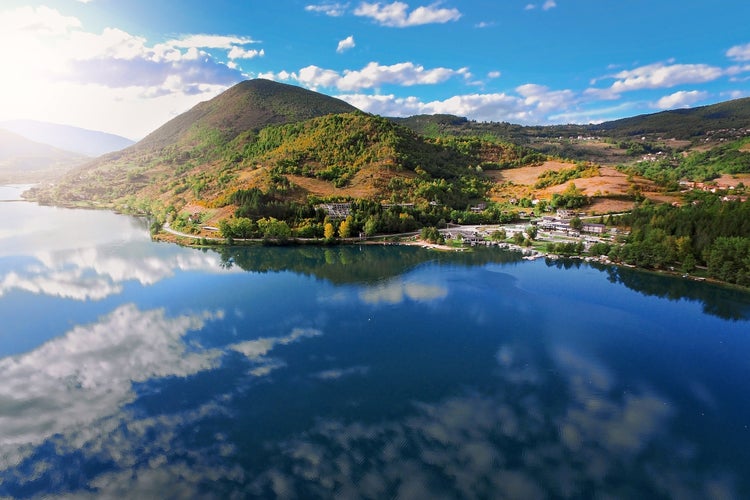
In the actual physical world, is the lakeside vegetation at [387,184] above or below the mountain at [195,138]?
below

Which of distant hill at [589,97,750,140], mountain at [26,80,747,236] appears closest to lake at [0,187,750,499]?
mountain at [26,80,747,236]

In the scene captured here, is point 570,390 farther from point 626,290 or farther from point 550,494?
point 626,290

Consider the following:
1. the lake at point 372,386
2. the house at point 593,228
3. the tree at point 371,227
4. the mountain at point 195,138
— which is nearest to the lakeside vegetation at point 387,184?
the tree at point 371,227

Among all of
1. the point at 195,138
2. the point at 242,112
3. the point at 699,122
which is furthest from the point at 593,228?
the point at 699,122

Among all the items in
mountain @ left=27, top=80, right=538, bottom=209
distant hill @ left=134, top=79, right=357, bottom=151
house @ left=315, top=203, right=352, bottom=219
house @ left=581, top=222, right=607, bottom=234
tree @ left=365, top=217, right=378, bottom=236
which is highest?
distant hill @ left=134, top=79, right=357, bottom=151

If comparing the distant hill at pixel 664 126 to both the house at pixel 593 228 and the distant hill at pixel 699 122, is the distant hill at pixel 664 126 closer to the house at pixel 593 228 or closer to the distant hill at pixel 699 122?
the distant hill at pixel 699 122

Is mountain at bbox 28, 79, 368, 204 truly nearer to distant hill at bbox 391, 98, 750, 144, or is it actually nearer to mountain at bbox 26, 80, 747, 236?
mountain at bbox 26, 80, 747, 236

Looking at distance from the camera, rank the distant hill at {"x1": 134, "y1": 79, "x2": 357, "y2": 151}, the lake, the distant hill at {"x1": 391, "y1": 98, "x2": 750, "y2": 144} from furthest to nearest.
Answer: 1. the distant hill at {"x1": 391, "y1": 98, "x2": 750, "y2": 144}
2. the distant hill at {"x1": 134, "y1": 79, "x2": 357, "y2": 151}
3. the lake

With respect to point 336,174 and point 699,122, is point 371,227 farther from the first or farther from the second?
point 699,122
